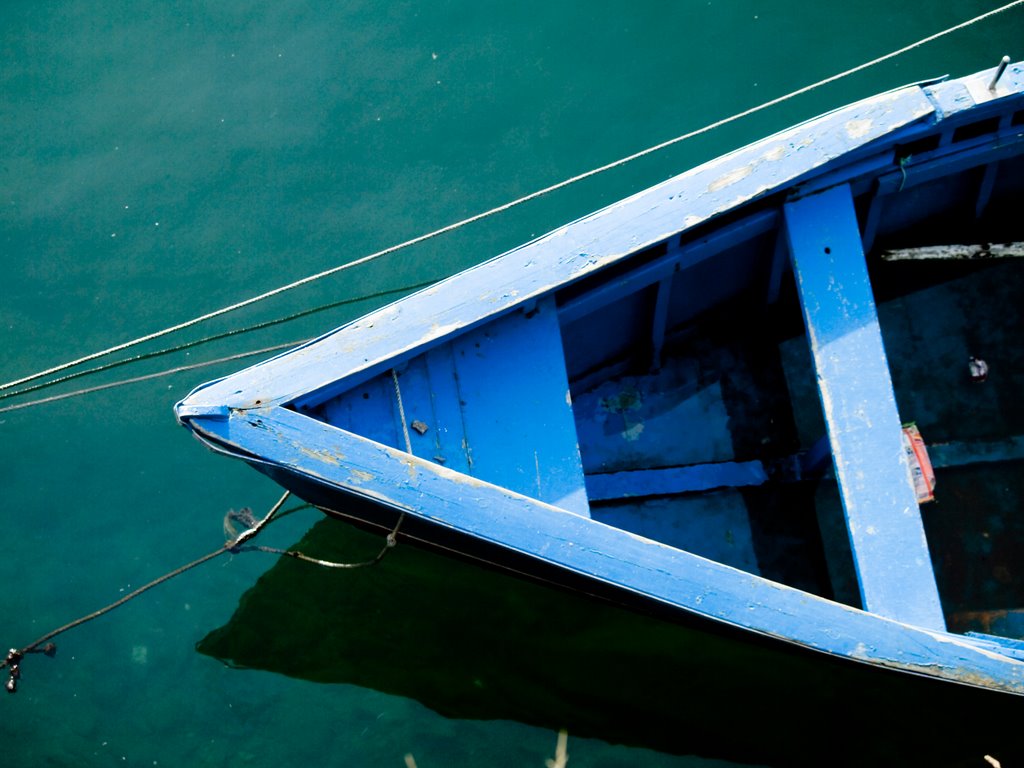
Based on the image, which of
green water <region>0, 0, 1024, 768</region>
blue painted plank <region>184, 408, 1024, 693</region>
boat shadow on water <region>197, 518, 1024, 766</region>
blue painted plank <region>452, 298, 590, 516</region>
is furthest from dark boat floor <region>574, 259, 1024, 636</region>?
green water <region>0, 0, 1024, 768</region>

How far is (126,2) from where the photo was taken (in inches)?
243

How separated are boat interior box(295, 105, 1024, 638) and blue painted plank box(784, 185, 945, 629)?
219mm

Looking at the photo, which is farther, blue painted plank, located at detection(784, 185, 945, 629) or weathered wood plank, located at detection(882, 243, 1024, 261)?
weathered wood plank, located at detection(882, 243, 1024, 261)

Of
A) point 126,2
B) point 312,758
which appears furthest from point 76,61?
point 312,758

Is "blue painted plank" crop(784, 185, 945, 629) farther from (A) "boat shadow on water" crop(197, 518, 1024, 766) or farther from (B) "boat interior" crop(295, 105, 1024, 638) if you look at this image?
(A) "boat shadow on water" crop(197, 518, 1024, 766)

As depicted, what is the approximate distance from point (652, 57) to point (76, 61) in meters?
3.54

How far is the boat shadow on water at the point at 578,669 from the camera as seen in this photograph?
4.75 m

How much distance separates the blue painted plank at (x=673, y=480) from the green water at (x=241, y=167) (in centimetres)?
149

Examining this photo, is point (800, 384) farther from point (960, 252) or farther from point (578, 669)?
point (578, 669)

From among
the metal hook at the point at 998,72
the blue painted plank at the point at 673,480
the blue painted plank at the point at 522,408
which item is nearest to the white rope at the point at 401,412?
the blue painted plank at the point at 522,408

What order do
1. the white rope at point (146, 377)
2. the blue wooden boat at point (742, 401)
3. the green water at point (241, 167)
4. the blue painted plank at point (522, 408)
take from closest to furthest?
1. the blue wooden boat at point (742, 401)
2. the blue painted plank at point (522, 408)
3. the white rope at point (146, 377)
4. the green water at point (241, 167)

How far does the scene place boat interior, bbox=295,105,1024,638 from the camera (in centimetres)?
449

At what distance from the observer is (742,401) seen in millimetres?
4996

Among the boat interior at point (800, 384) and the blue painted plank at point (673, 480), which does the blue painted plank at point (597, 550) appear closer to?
the boat interior at point (800, 384)
